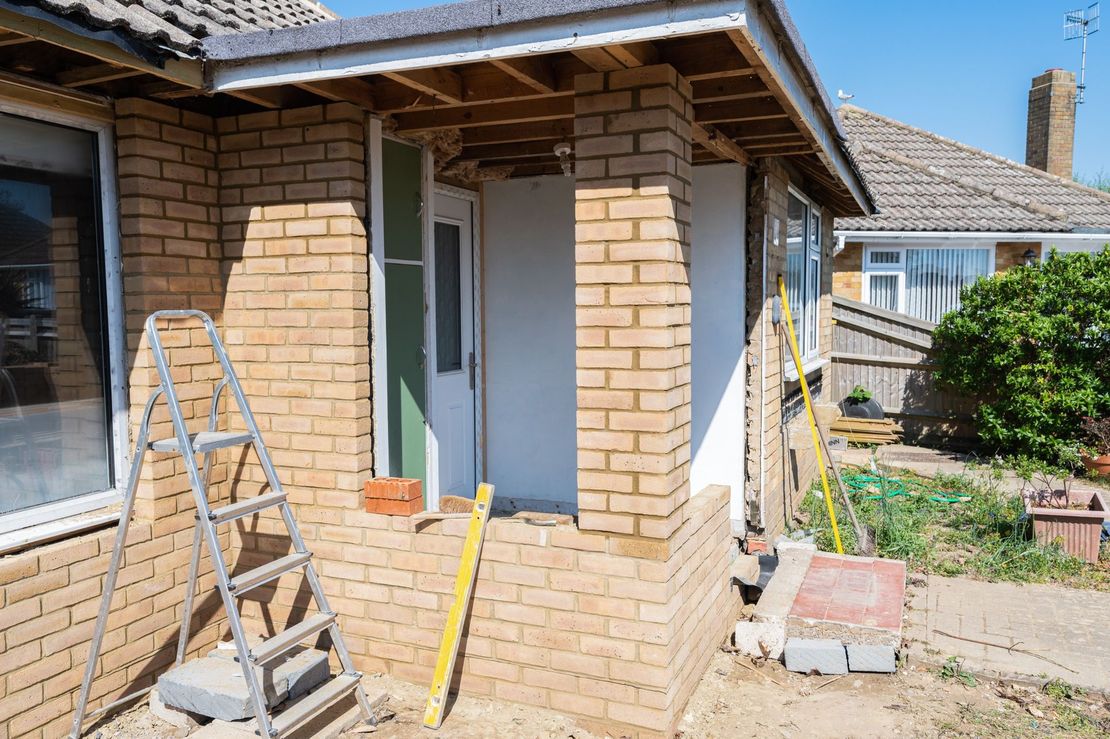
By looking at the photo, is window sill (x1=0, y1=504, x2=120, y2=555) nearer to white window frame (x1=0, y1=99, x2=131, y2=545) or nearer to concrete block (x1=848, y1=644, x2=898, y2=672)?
white window frame (x1=0, y1=99, x2=131, y2=545)

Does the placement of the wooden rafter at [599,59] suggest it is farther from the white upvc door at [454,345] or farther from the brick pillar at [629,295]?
the white upvc door at [454,345]

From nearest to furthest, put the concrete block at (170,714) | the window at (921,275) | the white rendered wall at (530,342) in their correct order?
1. the concrete block at (170,714)
2. the white rendered wall at (530,342)
3. the window at (921,275)

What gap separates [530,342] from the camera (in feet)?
22.4

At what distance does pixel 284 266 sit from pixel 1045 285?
9.69 metres

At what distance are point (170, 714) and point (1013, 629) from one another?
4.84 m

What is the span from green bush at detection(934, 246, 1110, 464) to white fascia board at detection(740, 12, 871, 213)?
17.1 ft

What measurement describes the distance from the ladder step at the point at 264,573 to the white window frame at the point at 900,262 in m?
13.3

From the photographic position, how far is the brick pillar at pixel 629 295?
→ 3.79m

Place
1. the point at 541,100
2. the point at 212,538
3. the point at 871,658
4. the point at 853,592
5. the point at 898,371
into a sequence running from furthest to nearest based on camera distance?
the point at 898,371, the point at 853,592, the point at 871,658, the point at 541,100, the point at 212,538

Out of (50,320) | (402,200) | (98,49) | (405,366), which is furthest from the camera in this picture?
(405,366)

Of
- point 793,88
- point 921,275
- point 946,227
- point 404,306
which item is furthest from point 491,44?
point 921,275

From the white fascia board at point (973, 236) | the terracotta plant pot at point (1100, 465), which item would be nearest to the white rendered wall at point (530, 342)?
the terracotta plant pot at point (1100, 465)

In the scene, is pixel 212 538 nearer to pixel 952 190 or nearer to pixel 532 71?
pixel 532 71

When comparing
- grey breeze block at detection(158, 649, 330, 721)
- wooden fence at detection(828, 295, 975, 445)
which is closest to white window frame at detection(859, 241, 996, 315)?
wooden fence at detection(828, 295, 975, 445)
